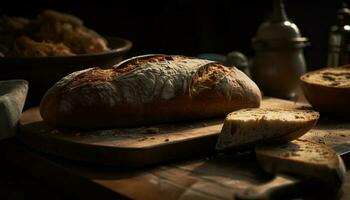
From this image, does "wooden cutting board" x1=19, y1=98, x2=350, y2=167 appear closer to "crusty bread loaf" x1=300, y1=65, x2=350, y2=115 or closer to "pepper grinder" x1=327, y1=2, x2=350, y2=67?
"crusty bread loaf" x1=300, y1=65, x2=350, y2=115

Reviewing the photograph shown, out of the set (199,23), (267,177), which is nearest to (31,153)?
(267,177)

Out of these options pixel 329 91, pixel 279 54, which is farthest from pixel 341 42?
pixel 329 91

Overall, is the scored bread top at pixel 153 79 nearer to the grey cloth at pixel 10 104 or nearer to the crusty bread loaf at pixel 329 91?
the grey cloth at pixel 10 104

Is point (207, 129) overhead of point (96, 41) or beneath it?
beneath

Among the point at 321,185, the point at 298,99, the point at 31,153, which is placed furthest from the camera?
the point at 298,99

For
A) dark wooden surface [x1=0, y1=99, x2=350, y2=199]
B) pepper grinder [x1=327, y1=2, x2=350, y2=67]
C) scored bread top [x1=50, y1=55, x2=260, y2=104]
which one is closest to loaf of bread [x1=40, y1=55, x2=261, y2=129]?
scored bread top [x1=50, y1=55, x2=260, y2=104]

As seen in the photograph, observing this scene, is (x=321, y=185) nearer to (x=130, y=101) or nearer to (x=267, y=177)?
(x=267, y=177)

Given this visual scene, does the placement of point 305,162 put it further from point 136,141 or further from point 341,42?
point 341,42
